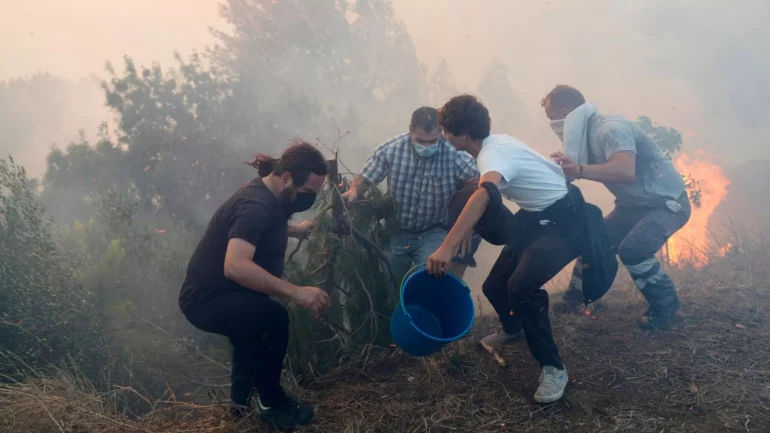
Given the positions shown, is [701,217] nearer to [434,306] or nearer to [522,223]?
[522,223]

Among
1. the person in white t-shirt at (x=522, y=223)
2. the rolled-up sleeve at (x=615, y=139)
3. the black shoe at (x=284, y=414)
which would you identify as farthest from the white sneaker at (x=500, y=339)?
the rolled-up sleeve at (x=615, y=139)

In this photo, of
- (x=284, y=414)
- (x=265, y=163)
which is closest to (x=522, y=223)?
(x=265, y=163)

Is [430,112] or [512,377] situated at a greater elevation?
[430,112]

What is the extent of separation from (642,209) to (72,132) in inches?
1859

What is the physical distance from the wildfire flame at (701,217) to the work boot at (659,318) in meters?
5.66

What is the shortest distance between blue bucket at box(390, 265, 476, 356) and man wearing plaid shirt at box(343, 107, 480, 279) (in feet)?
2.90

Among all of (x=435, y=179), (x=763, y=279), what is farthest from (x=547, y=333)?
(x=763, y=279)

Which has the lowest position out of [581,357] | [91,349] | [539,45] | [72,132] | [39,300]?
[581,357]

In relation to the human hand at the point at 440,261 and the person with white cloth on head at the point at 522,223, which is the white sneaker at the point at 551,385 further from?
the human hand at the point at 440,261

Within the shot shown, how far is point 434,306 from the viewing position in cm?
369

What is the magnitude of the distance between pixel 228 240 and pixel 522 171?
6.60 feet

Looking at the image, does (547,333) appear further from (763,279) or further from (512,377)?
(763,279)

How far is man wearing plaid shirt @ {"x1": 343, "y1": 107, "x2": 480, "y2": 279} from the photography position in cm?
456

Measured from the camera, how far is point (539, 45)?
48.4 metres
